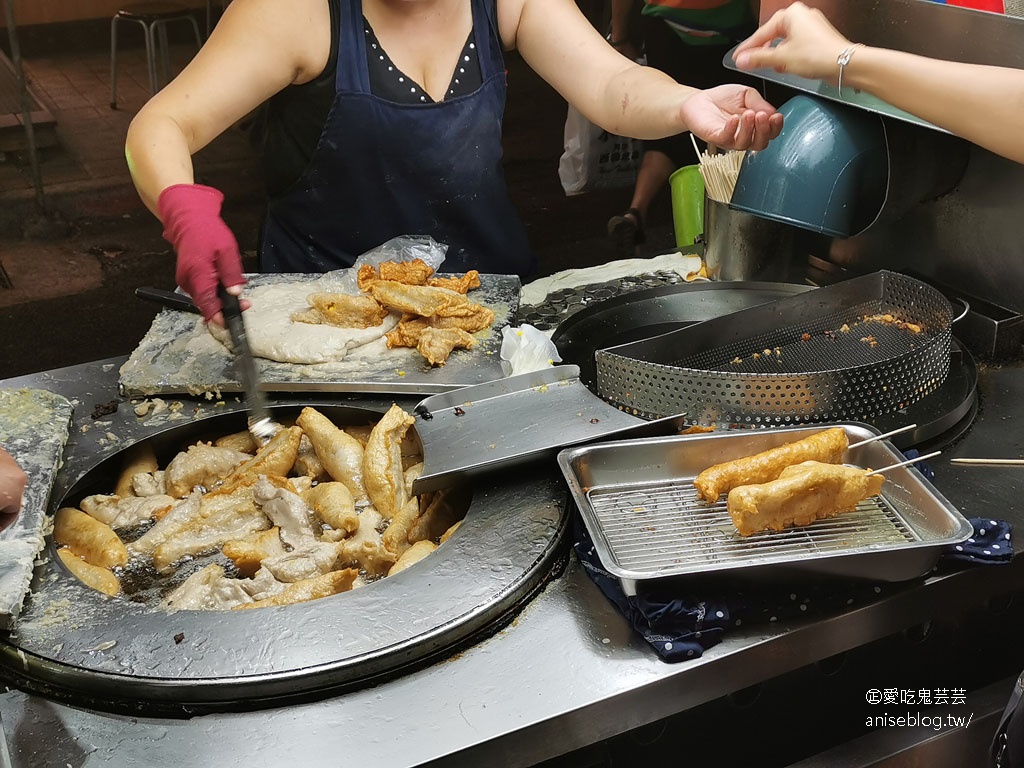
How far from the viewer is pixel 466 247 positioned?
312 centimetres

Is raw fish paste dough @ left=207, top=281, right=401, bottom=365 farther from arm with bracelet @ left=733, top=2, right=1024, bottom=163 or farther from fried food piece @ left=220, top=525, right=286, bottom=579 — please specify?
arm with bracelet @ left=733, top=2, right=1024, bottom=163

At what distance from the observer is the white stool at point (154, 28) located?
3.76 m

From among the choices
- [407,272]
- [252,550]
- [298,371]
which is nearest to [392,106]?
[407,272]

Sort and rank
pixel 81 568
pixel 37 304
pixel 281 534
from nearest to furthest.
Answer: pixel 81 568
pixel 281 534
pixel 37 304

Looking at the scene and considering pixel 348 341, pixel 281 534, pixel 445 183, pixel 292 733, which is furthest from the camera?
pixel 445 183

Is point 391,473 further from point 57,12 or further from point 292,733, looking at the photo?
point 57,12

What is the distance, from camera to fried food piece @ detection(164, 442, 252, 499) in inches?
81.0

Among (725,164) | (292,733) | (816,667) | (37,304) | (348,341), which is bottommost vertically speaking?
(37,304)

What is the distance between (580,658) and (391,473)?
64cm

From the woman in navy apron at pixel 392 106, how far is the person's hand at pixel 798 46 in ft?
0.38

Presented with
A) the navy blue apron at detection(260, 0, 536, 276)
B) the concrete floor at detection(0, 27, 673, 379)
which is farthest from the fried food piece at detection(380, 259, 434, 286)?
the concrete floor at detection(0, 27, 673, 379)

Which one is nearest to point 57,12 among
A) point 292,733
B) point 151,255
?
point 151,255

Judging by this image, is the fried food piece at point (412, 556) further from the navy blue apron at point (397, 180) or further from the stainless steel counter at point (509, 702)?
the navy blue apron at point (397, 180)

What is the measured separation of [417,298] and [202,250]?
621mm
